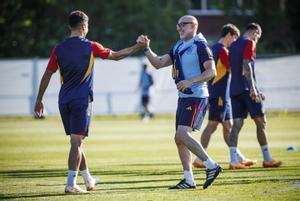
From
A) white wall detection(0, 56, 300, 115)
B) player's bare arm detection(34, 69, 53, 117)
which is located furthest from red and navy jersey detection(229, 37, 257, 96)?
white wall detection(0, 56, 300, 115)

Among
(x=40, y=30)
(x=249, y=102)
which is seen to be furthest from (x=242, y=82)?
(x=40, y=30)

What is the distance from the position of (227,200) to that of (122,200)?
1226 mm

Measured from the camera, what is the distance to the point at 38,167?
1395 cm

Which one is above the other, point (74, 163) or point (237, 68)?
point (237, 68)

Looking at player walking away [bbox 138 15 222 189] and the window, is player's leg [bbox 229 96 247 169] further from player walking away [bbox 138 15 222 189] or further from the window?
the window

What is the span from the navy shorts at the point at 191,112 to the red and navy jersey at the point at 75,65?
4.11ft

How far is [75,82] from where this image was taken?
10211mm

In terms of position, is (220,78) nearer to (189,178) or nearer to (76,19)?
(189,178)

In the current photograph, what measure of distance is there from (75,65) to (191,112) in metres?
1.65

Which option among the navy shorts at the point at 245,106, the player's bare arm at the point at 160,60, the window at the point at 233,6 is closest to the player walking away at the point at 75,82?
the player's bare arm at the point at 160,60

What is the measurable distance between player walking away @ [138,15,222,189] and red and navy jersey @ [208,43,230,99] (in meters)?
3.18

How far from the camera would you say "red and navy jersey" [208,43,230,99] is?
541 inches

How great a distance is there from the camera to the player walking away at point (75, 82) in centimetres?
1010

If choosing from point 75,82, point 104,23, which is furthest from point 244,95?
point 104,23
